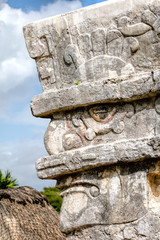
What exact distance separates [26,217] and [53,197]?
3.92 meters

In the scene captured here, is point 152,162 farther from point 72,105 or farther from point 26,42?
point 26,42

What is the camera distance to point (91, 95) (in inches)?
221

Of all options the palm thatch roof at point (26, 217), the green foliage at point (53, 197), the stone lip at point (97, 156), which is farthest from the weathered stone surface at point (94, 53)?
the green foliage at point (53, 197)

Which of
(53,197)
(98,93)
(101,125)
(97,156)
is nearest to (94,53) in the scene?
(98,93)

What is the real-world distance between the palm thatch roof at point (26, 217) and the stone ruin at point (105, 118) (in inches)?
62.5

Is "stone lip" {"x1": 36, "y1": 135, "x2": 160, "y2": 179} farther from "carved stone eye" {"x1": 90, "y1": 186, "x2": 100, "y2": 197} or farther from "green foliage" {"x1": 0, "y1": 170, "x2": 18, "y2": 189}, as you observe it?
"green foliage" {"x1": 0, "y1": 170, "x2": 18, "y2": 189}

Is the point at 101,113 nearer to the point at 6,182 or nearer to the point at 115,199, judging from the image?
the point at 115,199

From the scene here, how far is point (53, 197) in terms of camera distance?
11.4 meters

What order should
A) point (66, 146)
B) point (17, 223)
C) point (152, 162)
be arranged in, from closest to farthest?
point (152, 162) → point (66, 146) → point (17, 223)

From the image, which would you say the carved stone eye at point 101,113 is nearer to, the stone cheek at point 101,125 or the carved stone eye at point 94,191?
the stone cheek at point 101,125

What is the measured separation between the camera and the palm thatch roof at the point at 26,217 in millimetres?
7082

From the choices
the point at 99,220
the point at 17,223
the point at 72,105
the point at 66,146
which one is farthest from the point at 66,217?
the point at 17,223

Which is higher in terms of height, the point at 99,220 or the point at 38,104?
the point at 38,104

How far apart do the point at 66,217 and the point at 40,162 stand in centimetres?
67
